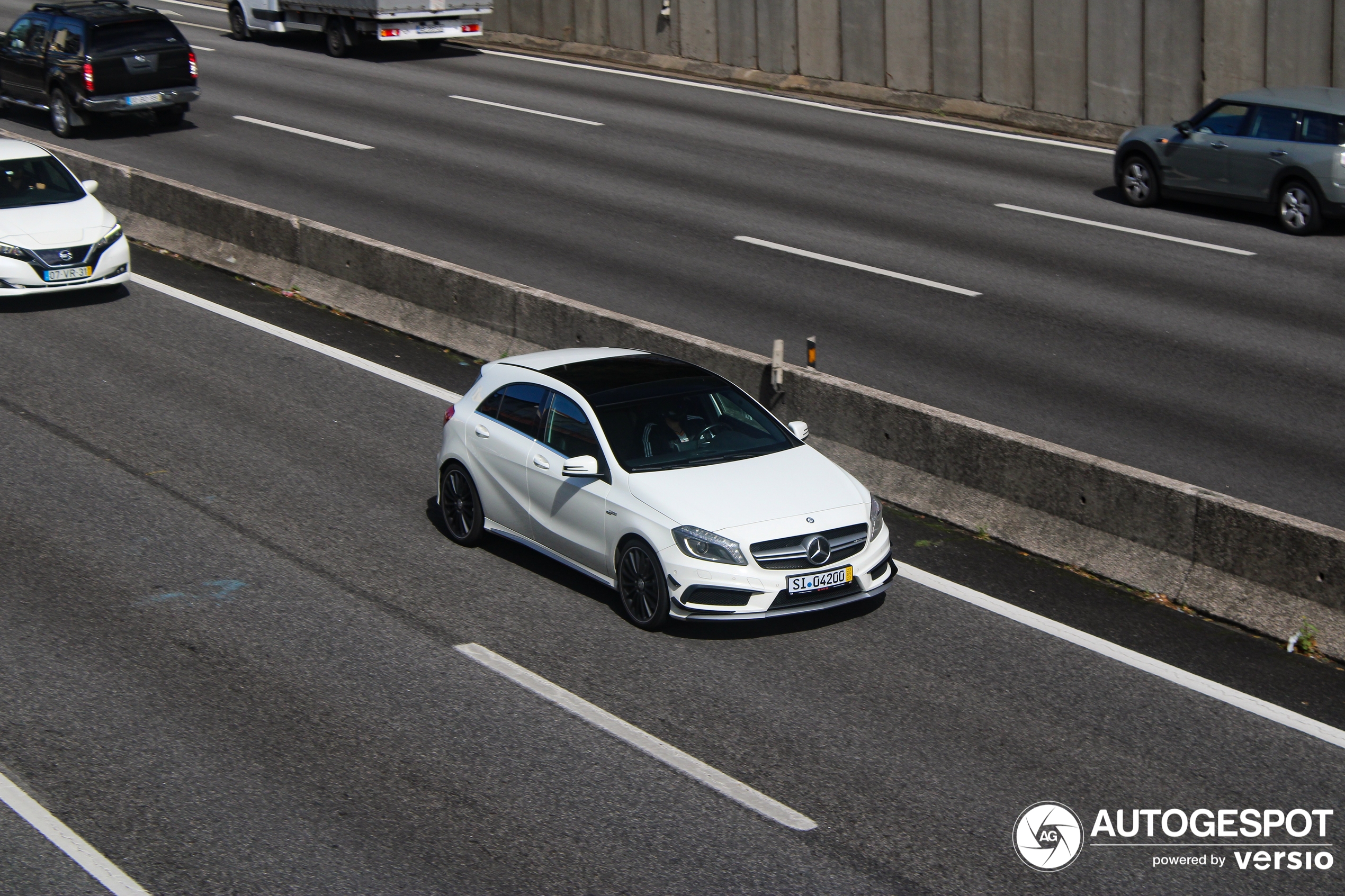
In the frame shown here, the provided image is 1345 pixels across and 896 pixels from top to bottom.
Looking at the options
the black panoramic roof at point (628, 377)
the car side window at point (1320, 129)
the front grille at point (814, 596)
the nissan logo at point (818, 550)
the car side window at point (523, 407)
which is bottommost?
the front grille at point (814, 596)

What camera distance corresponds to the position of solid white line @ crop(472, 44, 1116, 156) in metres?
24.4

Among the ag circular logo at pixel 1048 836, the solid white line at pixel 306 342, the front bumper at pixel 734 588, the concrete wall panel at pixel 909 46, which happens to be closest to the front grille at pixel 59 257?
the solid white line at pixel 306 342

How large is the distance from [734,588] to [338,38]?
28826 millimetres

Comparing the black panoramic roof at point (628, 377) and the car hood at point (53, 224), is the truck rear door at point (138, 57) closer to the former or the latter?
the car hood at point (53, 224)

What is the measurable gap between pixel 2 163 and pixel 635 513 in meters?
11.8

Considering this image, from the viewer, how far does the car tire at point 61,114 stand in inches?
970

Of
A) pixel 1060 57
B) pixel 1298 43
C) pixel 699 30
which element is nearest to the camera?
pixel 1298 43

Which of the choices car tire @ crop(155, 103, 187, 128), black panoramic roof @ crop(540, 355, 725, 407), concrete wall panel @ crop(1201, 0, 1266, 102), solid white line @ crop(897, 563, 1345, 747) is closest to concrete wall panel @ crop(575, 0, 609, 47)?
car tire @ crop(155, 103, 187, 128)

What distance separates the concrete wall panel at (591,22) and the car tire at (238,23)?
8954mm

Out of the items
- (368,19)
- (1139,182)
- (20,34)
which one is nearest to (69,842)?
(1139,182)

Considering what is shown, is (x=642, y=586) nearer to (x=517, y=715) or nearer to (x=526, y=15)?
(x=517, y=715)

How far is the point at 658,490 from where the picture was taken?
8883mm

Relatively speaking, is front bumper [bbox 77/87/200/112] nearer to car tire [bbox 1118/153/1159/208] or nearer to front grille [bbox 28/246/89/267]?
front grille [bbox 28/246/89/267]

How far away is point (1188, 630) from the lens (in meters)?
8.93
